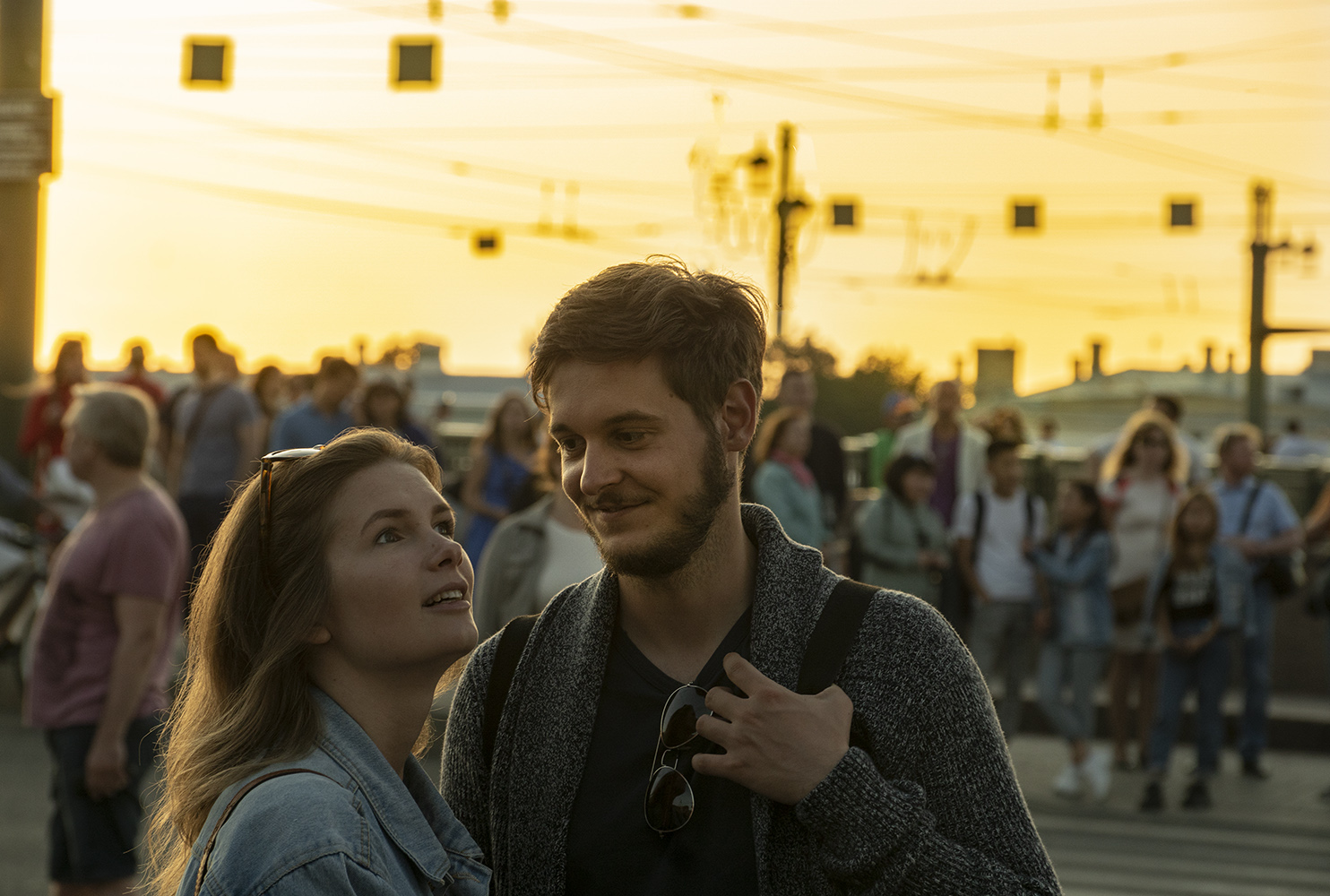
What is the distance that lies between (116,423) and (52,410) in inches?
210

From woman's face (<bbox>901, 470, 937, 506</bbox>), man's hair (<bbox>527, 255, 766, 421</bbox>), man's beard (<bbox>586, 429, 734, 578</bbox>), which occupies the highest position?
man's hair (<bbox>527, 255, 766, 421</bbox>)

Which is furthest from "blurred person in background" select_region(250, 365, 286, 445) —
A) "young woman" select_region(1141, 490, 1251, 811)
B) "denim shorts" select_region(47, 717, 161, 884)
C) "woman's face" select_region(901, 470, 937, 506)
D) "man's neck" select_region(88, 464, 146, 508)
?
"denim shorts" select_region(47, 717, 161, 884)

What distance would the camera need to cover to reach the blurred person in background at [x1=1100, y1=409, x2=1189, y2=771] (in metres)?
9.62

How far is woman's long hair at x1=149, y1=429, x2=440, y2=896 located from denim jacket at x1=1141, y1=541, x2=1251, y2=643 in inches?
291

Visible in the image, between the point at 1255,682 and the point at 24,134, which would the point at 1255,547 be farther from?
the point at 24,134

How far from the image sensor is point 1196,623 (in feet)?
29.3

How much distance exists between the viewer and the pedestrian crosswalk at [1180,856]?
7004mm

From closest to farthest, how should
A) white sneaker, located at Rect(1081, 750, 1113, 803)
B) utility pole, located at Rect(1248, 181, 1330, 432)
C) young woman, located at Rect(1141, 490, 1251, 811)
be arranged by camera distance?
white sneaker, located at Rect(1081, 750, 1113, 803), young woman, located at Rect(1141, 490, 1251, 811), utility pole, located at Rect(1248, 181, 1330, 432)

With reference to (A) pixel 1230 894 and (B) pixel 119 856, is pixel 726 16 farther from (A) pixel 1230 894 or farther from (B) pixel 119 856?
(B) pixel 119 856

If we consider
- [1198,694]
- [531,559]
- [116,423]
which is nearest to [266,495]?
[116,423]

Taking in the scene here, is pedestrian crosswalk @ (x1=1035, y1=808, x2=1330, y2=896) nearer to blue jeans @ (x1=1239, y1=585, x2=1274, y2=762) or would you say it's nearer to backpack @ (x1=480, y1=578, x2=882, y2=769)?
blue jeans @ (x1=1239, y1=585, x2=1274, y2=762)

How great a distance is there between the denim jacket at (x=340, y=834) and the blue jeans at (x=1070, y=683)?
7.16m

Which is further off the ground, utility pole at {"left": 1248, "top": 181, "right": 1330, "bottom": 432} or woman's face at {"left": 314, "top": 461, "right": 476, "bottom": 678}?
utility pole at {"left": 1248, "top": 181, "right": 1330, "bottom": 432}

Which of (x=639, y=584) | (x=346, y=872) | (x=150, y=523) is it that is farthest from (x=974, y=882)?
(x=150, y=523)
